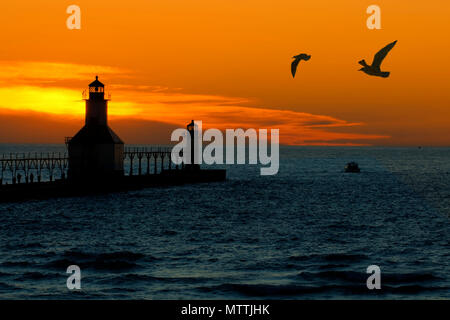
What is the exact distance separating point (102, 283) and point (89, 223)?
2131 cm

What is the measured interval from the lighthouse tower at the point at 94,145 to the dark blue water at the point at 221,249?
10746mm

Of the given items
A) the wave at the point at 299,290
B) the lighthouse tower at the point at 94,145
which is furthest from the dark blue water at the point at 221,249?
the lighthouse tower at the point at 94,145

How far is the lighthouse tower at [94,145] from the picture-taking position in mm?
73000

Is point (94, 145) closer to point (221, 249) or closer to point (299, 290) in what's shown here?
point (221, 249)

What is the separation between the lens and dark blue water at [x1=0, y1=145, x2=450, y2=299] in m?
24.3

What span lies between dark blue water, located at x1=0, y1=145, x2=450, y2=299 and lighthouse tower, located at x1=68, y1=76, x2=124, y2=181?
423 inches

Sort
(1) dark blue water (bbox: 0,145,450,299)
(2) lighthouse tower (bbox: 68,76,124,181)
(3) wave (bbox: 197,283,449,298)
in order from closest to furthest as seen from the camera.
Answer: (3) wave (bbox: 197,283,449,298), (1) dark blue water (bbox: 0,145,450,299), (2) lighthouse tower (bbox: 68,76,124,181)

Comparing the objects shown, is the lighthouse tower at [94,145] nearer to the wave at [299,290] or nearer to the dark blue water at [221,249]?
the dark blue water at [221,249]

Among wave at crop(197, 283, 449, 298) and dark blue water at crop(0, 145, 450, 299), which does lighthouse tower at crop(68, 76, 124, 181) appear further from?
wave at crop(197, 283, 449, 298)

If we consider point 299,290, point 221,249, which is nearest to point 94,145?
point 221,249

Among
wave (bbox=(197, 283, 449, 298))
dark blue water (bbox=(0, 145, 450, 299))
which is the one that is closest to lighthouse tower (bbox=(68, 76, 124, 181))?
dark blue water (bbox=(0, 145, 450, 299))

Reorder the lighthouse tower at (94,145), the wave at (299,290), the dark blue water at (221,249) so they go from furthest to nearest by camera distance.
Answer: the lighthouse tower at (94,145)
the dark blue water at (221,249)
the wave at (299,290)

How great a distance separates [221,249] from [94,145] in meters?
42.3
